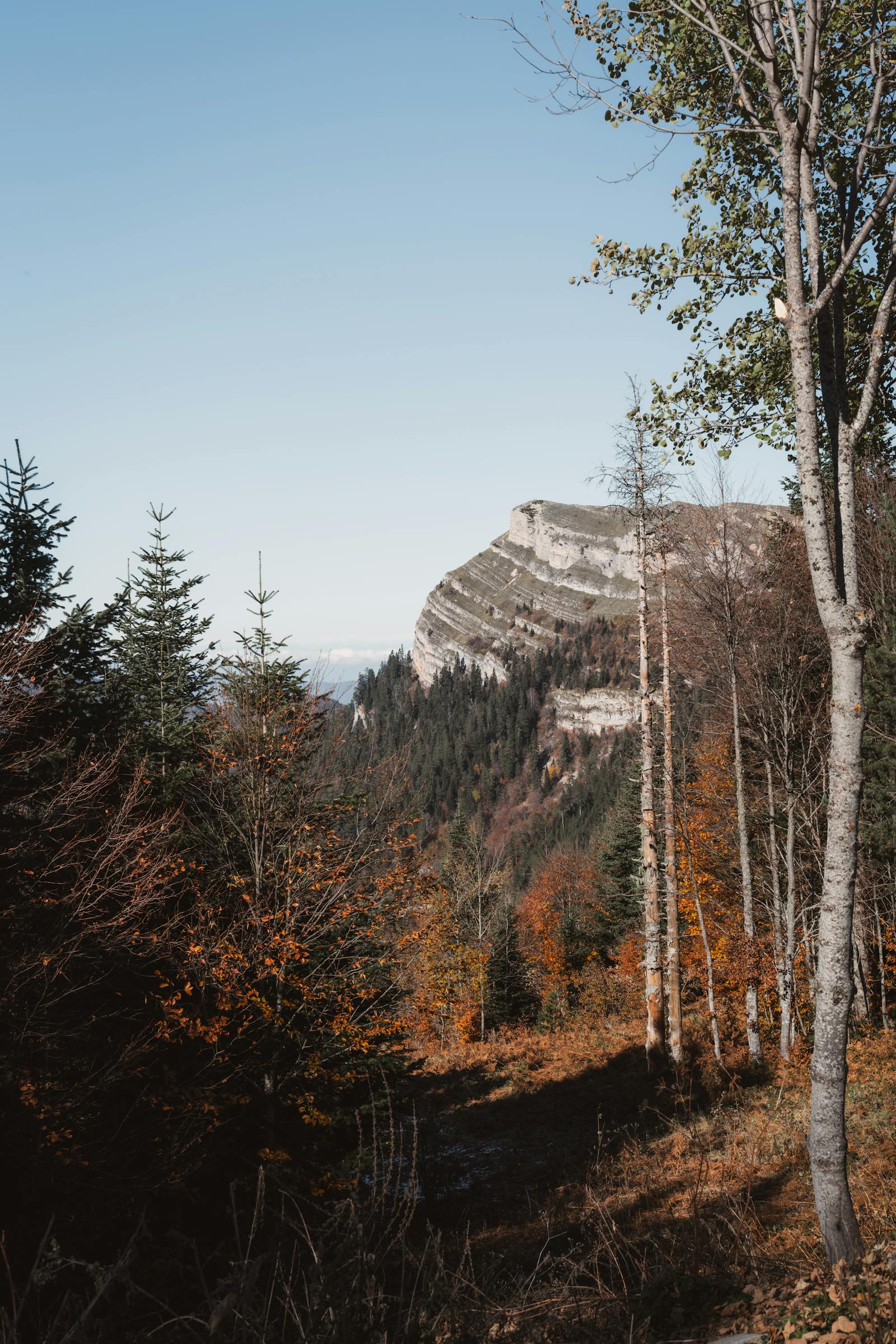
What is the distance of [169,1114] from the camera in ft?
33.8

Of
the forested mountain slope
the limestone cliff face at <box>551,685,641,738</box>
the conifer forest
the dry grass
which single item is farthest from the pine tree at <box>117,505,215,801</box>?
the limestone cliff face at <box>551,685,641,738</box>

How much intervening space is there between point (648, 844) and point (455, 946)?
196 inches

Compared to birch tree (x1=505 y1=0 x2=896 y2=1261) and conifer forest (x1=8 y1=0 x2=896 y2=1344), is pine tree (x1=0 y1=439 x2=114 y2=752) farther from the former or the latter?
birch tree (x1=505 y1=0 x2=896 y2=1261)

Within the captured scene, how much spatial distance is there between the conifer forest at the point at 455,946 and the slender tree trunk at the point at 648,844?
0.10 m

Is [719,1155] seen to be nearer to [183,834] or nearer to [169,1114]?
[169,1114]

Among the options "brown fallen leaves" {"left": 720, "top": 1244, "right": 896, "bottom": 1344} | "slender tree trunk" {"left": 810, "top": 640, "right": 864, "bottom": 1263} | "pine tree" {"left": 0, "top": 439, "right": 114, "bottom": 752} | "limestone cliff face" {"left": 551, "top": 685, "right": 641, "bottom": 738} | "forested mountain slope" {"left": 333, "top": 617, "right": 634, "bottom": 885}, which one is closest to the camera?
"brown fallen leaves" {"left": 720, "top": 1244, "right": 896, "bottom": 1344}

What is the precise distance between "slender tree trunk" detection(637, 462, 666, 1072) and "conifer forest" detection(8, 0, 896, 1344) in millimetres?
105

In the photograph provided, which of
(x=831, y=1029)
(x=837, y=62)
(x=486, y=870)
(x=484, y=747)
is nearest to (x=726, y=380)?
(x=837, y=62)

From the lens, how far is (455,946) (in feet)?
55.1

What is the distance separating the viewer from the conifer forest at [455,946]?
199 inches

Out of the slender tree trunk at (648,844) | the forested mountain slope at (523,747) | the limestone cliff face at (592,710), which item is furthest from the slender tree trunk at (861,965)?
the limestone cliff face at (592,710)

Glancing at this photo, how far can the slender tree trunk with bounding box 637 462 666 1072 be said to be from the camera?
48.2ft

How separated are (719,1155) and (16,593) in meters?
13.0

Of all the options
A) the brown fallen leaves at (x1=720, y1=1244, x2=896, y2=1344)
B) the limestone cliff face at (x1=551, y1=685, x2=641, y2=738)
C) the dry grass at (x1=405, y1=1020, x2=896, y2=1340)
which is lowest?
the dry grass at (x1=405, y1=1020, x2=896, y2=1340)
